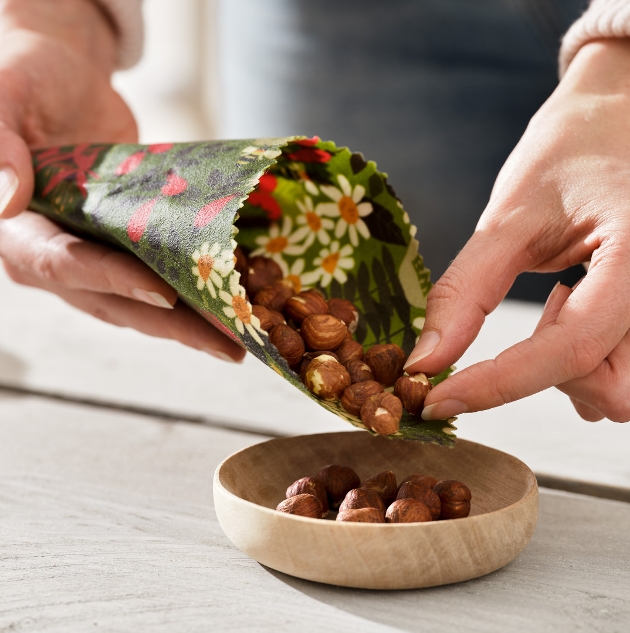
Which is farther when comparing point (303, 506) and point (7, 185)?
point (7, 185)

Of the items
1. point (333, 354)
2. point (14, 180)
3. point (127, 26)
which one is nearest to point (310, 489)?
point (333, 354)

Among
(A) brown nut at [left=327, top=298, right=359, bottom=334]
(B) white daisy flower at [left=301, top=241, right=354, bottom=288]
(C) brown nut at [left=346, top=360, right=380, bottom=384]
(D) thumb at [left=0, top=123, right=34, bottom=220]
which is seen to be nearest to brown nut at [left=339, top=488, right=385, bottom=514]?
(C) brown nut at [left=346, top=360, right=380, bottom=384]

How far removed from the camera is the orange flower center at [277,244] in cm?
97

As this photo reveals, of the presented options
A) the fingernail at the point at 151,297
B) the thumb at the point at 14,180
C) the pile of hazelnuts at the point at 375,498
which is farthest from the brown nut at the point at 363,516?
the thumb at the point at 14,180

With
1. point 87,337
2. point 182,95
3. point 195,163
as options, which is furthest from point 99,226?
point 182,95

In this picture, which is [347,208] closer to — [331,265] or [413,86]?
[331,265]

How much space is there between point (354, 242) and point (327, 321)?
169 mm

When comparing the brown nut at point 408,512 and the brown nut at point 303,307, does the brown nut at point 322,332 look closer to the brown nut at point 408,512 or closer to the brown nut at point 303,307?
the brown nut at point 303,307

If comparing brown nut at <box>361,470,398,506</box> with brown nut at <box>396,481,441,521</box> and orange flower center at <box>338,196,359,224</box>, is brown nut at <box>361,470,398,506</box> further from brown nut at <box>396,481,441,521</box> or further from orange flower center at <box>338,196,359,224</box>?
orange flower center at <box>338,196,359,224</box>

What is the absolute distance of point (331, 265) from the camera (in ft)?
3.05

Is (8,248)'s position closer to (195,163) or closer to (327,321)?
(195,163)

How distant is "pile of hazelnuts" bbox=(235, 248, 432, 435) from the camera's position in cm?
67

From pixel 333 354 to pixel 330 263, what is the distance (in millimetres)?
218

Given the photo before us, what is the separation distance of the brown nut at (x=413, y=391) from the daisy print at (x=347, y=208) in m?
0.24
